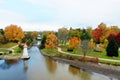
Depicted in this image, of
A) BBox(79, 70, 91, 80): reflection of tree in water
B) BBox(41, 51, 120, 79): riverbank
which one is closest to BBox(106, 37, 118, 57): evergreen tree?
BBox(41, 51, 120, 79): riverbank

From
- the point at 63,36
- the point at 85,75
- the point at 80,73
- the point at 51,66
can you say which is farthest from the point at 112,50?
the point at 63,36

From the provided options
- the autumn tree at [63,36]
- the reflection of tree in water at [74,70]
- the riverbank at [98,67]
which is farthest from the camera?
the autumn tree at [63,36]

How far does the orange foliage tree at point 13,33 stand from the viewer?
283 feet

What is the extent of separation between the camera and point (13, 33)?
8644 cm

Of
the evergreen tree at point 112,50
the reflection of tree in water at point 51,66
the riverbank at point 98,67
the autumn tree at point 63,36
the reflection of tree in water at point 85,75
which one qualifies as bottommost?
the reflection of tree in water at point 85,75

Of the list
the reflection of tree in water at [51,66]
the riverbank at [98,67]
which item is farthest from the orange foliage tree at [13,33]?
the riverbank at [98,67]

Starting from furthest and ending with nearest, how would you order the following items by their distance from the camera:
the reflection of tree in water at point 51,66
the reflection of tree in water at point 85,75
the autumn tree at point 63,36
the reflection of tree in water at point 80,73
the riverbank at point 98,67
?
the autumn tree at point 63,36, the reflection of tree in water at point 51,66, the riverbank at point 98,67, the reflection of tree in water at point 80,73, the reflection of tree in water at point 85,75

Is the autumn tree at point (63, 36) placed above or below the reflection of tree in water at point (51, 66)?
above

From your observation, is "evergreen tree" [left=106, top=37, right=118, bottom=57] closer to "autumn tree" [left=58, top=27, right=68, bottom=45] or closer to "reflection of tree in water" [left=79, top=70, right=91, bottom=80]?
"reflection of tree in water" [left=79, top=70, right=91, bottom=80]

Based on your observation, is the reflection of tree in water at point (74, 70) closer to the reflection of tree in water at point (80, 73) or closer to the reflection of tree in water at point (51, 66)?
the reflection of tree in water at point (80, 73)

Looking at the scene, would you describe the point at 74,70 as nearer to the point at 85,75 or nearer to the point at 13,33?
the point at 85,75

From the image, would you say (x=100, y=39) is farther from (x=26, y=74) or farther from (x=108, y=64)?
(x=26, y=74)

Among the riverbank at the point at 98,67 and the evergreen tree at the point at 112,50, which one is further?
the evergreen tree at the point at 112,50

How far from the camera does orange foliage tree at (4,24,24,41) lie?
86.2 m
